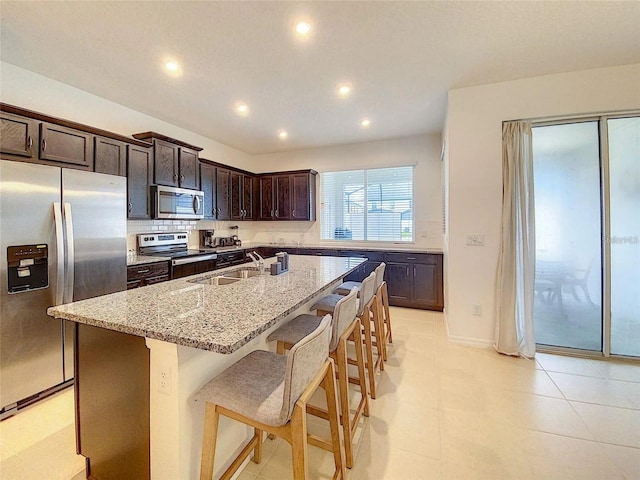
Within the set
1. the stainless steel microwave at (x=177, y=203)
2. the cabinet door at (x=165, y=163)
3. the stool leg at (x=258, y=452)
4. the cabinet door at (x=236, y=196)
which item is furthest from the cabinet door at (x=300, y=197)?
the stool leg at (x=258, y=452)

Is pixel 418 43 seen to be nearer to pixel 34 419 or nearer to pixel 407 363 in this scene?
pixel 407 363

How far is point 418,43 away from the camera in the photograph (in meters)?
2.29

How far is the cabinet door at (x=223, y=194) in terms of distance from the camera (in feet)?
15.3

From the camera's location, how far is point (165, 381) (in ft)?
3.85

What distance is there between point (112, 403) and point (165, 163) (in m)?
3.03

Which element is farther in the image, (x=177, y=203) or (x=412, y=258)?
(x=412, y=258)

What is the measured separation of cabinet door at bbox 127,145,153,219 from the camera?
10.5ft

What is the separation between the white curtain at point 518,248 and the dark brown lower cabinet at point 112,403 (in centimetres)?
310

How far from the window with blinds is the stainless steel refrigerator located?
364 centimetres

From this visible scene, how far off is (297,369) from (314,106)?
129 inches

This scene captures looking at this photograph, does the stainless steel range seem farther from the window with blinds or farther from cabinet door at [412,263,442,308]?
cabinet door at [412,263,442,308]

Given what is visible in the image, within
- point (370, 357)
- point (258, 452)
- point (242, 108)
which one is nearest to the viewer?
point (258, 452)

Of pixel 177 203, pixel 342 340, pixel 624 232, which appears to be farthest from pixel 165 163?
pixel 624 232

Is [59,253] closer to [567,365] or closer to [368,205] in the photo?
[368,205]
